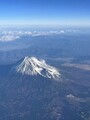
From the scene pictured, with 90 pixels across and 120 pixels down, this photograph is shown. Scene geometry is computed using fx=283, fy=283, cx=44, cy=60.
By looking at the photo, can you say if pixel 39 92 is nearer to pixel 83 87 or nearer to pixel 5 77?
pixel 83 87

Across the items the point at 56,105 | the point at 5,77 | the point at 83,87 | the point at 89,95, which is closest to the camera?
the point at 56,105

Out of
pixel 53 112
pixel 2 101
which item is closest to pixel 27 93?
pixel 2 101

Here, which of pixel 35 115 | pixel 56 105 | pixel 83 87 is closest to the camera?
pixel 35 115

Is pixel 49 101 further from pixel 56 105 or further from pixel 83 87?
pixel 83 87

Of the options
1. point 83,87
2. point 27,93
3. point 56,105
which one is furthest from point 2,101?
point 83,87

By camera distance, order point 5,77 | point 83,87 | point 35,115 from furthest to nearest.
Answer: point 5,77 → point 83,87 → point 35,115

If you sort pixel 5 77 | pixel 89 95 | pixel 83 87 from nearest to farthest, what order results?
1. pixel 89 95
2. pixel 83 87
3. pixel 5 77

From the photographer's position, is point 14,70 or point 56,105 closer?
point 56,105
